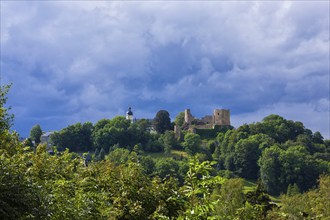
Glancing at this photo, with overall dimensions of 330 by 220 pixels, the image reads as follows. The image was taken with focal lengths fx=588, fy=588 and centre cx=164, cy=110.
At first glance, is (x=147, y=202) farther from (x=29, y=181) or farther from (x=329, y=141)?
(x=329, y=141)

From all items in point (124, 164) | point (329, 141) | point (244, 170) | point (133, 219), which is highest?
point (329, 141)

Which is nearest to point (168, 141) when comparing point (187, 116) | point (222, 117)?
point (187, 116)

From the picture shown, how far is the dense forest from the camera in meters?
11.4

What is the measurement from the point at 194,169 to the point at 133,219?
25.5 feet

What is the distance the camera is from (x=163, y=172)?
12850 centimetres

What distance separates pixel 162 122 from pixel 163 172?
55.4 metres

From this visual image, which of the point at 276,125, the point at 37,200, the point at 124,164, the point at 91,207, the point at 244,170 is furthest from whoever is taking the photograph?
the point at 276,125

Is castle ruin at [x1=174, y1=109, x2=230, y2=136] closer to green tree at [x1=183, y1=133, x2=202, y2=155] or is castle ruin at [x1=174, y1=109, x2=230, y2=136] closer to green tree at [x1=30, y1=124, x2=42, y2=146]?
green tree at [x1=183, y1=133, x2=202, y2=155]

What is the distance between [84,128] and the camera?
17438 centimetres

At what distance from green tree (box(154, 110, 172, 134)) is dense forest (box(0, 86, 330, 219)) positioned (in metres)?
0.31

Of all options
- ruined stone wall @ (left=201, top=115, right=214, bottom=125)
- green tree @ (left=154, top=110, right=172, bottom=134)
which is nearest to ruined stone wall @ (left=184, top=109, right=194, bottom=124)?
ruined stone wall @ (left=201, top=115, right=214, bottom=125)

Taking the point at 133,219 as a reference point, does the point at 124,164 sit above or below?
above

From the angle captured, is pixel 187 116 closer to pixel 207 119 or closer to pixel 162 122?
pixel 207 119

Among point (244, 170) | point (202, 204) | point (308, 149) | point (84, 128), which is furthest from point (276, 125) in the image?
point (202, 204)
